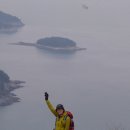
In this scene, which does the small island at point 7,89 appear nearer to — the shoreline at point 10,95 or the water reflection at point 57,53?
the shoreline at point 10,95

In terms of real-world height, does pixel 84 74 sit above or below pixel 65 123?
below

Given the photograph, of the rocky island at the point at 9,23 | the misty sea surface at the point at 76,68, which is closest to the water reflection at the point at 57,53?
the misty sea surface at the point at 76,68

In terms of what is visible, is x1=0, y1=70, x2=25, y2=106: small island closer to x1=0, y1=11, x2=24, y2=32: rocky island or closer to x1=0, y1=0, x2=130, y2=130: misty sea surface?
x1=0, y1=0, x2=130, y2=130: misty sea surface

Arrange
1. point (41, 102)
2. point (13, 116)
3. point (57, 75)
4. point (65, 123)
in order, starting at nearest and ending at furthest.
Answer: point (65, 123) < point (13, 116) < point (41, 102) < point (57, 75)

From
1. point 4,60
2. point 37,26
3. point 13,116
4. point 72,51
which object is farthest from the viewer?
point 37,26

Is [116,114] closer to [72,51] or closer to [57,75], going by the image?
[57,75]

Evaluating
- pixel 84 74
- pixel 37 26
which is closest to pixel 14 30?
pixel 37 26

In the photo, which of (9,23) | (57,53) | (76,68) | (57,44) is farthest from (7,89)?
(9,23)
